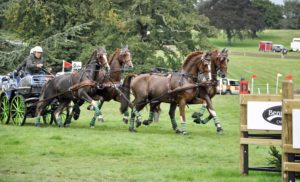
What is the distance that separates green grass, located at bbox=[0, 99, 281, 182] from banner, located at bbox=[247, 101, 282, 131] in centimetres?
89

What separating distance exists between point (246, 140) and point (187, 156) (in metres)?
3.68

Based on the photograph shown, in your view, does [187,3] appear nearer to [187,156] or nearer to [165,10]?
[165,10]

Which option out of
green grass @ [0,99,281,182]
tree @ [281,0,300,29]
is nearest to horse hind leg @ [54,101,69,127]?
green grass @ [0,99,281,182]

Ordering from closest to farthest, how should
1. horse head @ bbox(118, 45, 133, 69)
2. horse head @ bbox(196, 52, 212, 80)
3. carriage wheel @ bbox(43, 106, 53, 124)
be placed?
horse head @ bbox(196, 52, 212, 80) < horse head @ bbox(118, 45, 133, 69) < carriage wheel @ bbox(43, 106, 53, 124)

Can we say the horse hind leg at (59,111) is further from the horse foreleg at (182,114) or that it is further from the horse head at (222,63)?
the horse head at (222,63)

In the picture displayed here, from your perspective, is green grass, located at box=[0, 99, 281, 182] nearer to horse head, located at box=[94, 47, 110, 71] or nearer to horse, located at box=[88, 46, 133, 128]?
horse, located at box=[88, 46, 133, 128]

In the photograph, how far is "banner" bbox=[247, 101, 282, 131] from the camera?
12.6 metres

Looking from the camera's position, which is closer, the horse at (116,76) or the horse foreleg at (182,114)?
the horse foreleg at (182,114)

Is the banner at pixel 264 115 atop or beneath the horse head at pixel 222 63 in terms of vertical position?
beneath

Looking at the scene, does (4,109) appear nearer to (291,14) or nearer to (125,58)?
(125,58)

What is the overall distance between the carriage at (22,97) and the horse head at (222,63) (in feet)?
17.7

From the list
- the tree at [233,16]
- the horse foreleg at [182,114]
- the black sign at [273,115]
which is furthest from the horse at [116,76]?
the tree at [233,16]

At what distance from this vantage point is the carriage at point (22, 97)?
23.6 metres

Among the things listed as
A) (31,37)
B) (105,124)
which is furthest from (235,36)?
(105,124)
